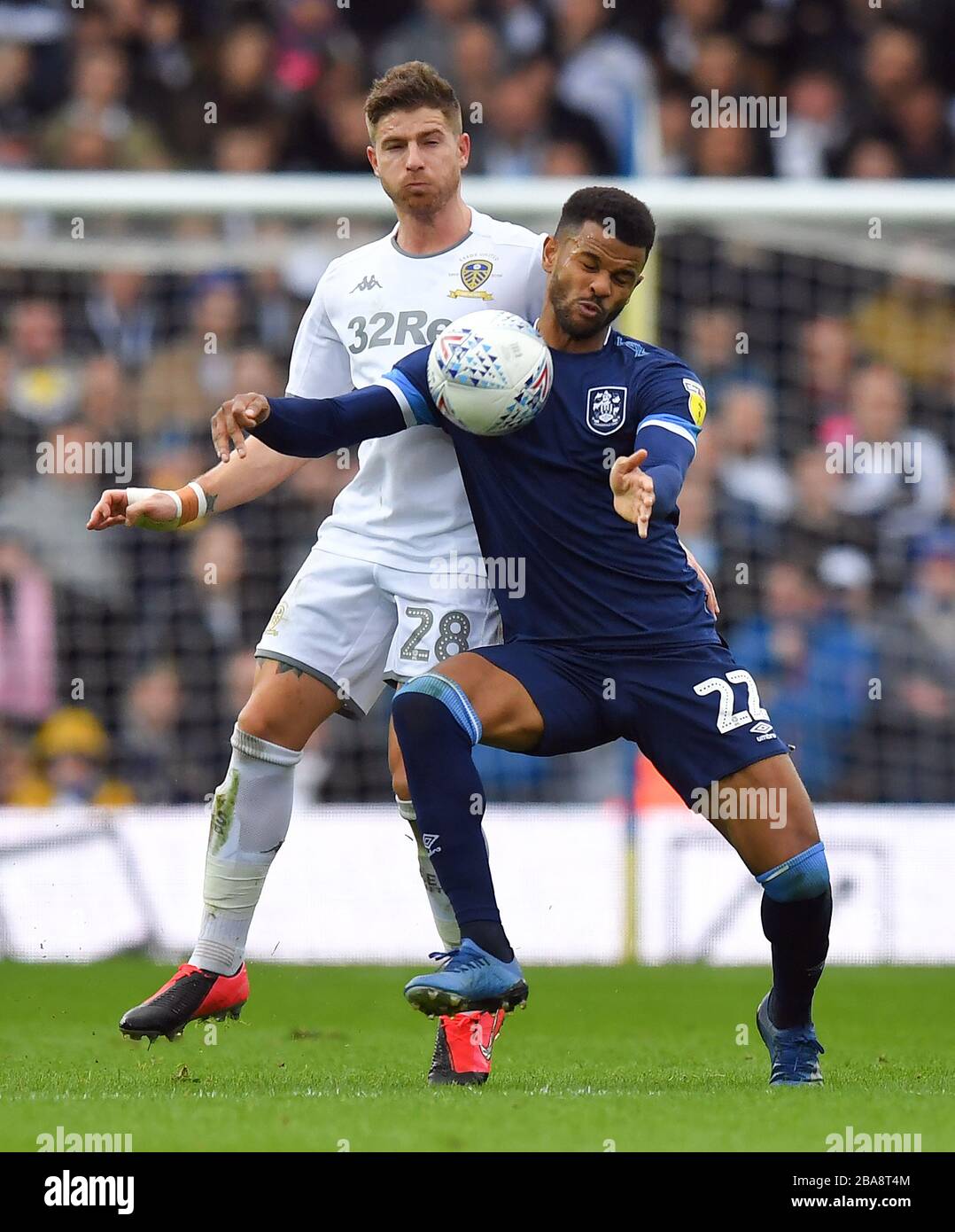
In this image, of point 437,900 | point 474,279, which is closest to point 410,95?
point 474,279

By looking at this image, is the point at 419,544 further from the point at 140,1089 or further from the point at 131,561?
the point at 131,561

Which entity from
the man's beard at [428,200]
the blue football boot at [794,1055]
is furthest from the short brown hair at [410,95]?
the blue football boot at [794,1055]

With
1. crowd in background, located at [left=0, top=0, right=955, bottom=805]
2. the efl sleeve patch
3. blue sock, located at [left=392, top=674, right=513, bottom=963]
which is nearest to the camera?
blue sock, located at [left=392, top=674, right=513, bottom=963]

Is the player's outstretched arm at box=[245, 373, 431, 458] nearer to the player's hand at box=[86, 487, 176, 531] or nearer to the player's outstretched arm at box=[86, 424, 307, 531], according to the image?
the player's outstretched arm at box=[86, 424, 307, 531]

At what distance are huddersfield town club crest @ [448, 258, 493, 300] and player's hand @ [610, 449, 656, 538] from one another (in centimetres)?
100

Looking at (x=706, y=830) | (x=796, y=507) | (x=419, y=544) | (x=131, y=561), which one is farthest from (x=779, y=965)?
(x=131, y=561)

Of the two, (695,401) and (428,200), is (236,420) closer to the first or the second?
(428,200)

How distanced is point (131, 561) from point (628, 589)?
5332mm

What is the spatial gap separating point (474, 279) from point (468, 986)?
1.93m

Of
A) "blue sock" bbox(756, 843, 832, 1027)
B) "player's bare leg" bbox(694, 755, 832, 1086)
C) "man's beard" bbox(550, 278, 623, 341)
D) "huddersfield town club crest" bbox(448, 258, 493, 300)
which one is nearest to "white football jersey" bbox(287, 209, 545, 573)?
"huddersfield town club crest" bbox(448, 258, 493, 300)

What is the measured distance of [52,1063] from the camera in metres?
5.53

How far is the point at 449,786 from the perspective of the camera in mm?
4609

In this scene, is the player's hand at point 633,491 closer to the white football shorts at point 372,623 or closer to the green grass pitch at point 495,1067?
the white football shorts at point 372,623

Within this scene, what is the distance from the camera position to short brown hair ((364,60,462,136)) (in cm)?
522
